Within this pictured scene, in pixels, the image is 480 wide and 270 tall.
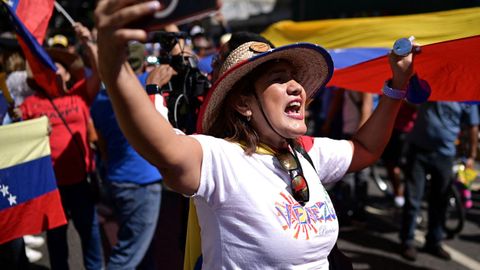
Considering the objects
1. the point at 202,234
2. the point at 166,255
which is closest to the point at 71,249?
the point at 166,255

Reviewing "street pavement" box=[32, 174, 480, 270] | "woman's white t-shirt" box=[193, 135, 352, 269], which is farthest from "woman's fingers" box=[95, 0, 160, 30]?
"street pavement" box=[32, 174, 480, 270]

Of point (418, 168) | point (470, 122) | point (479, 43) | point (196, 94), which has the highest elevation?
point (479, 43)

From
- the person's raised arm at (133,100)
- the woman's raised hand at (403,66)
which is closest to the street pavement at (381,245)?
the woman's raised hand at (403,66)

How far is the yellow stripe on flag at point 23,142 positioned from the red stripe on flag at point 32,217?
25 centimetres

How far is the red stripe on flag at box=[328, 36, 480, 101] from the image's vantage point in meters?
1.89

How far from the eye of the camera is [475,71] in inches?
77.8

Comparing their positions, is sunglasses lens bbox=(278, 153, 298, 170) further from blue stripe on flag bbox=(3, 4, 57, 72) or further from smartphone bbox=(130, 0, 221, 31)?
smartphone bbox=(130, 0, 221, 31)

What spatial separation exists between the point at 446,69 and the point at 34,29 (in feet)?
7.25

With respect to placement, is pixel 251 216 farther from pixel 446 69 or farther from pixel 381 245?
pixel 381 245

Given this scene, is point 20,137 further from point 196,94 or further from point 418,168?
point 418,168

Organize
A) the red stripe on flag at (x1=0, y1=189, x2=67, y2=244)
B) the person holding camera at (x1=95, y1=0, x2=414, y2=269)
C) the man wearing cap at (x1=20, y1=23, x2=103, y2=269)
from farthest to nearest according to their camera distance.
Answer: the man wearing cap at (x1=20, y1=23, x2=103, y2=269), the red stripe on flag at (x1=0, y1=189, x2=67, y2=244), the person holding camera at (x1=95, y1=0, x2=414, y2=269)

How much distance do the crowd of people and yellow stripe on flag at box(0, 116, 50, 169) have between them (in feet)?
0.63

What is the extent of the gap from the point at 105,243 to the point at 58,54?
1.93m

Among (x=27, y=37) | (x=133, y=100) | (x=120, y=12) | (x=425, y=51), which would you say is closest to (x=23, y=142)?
(x=27, y=37)
